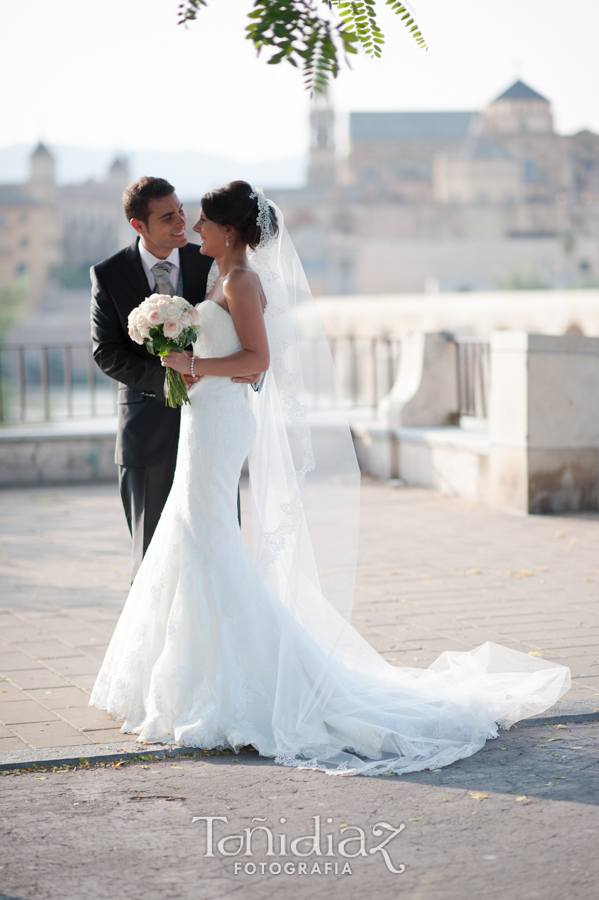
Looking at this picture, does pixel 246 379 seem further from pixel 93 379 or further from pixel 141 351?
pixel 93 379

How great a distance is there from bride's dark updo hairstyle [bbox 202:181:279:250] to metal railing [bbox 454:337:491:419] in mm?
6111

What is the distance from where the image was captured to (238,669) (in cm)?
362

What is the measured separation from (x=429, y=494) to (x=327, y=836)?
6811 millimetres

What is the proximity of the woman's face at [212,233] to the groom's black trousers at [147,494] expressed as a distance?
37.7 inches

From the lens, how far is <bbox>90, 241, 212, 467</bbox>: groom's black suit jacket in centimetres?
434

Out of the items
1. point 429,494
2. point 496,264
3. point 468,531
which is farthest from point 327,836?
point 496,264

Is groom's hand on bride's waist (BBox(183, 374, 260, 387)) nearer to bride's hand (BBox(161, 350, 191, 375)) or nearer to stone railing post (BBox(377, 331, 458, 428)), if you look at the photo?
bride's hand (BBox(161, 350, 191, 375))

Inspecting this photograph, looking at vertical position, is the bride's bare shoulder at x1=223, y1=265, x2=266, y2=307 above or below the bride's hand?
above

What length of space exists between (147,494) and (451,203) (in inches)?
3466

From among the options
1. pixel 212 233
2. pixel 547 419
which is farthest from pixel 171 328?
pixel 547 419

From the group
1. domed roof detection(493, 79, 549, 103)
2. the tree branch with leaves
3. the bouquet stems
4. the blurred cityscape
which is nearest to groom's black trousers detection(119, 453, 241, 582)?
the bouquet stems

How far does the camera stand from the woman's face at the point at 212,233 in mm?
3734

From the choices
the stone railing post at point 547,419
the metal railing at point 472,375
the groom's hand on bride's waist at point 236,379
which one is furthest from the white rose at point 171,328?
the metal railing at point 472,375

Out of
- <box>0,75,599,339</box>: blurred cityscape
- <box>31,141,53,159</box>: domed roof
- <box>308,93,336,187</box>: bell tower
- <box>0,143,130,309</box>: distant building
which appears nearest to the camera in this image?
<box>0,75,599,339</box>: blurred cityscape
